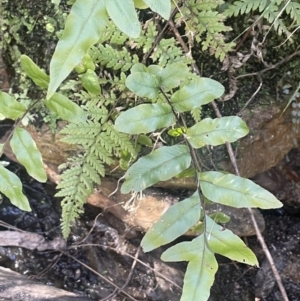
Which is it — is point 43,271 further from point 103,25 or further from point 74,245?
point 103,25

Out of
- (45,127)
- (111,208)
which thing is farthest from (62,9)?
(111,208)

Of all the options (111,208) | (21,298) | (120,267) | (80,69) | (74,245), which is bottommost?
(120,267)

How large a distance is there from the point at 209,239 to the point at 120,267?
1.42 meters

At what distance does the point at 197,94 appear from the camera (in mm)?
1451

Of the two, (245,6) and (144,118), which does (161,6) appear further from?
Result: (245,6)

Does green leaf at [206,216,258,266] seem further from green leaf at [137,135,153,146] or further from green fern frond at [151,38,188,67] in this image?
green fern frond at [151,38,188,67]

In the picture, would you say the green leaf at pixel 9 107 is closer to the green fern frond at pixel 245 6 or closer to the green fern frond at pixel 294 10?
the green fern frond at pixel 245 6

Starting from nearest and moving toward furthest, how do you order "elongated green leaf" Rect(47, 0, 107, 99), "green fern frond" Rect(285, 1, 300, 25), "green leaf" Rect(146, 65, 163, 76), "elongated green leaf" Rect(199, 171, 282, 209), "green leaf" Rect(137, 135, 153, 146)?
"elongated green leaf" Rect(47, 0, 107, 99) → "elongated green leaf" Rect(199, 171, 282, 209) → "green leaf" Rect(146, 65, 163, 76) → "green fern frond" Rect(285, 1, 300, 25) → "green leaf" Rect(137, 135, 153, 146)

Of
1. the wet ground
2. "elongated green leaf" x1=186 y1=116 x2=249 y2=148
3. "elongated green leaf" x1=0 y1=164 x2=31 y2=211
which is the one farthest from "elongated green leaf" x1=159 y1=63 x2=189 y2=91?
the wet ground

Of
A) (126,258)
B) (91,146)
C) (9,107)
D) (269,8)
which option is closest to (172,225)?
(91,146)

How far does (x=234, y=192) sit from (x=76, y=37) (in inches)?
26.3

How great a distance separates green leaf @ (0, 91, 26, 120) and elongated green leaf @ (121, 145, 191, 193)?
1.48 feet

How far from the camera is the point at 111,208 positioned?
2.63 meters

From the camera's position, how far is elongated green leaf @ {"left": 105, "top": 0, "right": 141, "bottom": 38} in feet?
3.81
